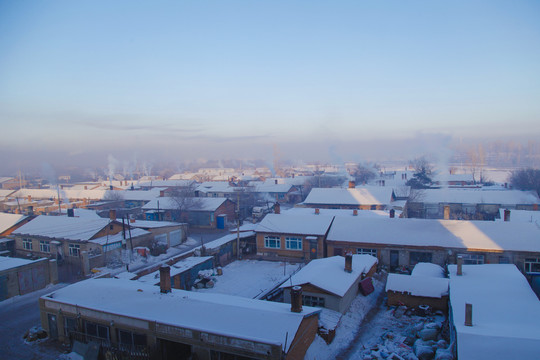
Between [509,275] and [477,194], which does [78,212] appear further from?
[477,194]

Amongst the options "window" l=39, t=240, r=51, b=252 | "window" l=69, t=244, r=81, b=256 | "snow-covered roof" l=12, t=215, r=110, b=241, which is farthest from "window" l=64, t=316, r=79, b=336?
"window" l=39, t=240, r=51, b=252

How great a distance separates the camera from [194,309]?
11312 mm

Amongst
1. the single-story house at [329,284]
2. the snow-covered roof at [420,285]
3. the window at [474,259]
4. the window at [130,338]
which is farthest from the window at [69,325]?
the window at [474,259]

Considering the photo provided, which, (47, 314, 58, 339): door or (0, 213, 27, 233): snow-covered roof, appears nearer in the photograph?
(47, 314, 58, 339): door

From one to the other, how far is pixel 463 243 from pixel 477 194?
2634 cm

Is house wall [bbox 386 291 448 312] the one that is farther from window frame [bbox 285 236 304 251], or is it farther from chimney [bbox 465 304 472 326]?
window frame [bbox 285 236 304 251]

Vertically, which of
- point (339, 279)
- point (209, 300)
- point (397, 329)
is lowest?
point (397, 329)

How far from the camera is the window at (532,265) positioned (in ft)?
61.4

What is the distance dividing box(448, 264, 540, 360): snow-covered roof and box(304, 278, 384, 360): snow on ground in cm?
392

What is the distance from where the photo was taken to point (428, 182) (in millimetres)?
54656

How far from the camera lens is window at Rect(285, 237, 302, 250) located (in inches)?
941

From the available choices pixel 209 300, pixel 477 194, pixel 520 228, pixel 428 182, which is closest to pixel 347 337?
pixel 209 300

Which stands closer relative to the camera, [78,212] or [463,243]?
[463,243]

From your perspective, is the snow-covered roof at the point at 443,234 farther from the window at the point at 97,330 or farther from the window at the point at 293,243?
the window at the point at 97,330
